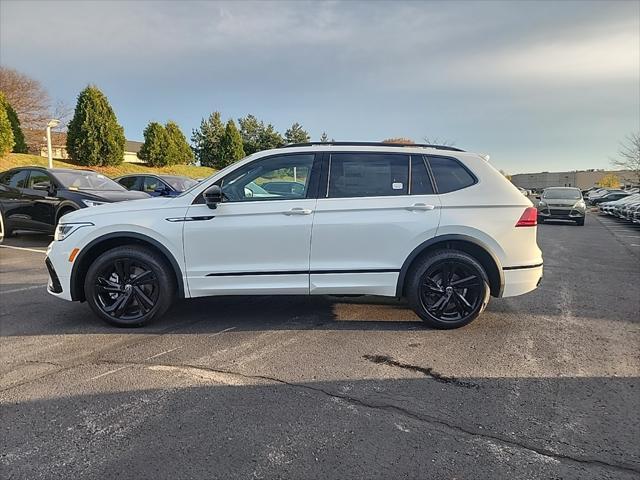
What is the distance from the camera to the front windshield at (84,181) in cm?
973

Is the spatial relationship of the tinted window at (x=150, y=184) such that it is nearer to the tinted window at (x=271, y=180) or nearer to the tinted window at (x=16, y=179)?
the tinted window at (x=16, y=179)

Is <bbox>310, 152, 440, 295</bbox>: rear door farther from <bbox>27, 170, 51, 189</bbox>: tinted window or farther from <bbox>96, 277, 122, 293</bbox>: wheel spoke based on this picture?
<bbox>27, 170, 51, 189</bbox>: tinted window

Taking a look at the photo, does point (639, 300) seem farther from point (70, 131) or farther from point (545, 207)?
point (70, 131)

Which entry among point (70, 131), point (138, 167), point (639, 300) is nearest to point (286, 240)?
point (639, 300)

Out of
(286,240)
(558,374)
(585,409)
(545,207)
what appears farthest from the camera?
(545,207)

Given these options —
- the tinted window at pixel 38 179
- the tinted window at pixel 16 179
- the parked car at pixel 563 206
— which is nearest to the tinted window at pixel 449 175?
the tinted window at pixel 38 179

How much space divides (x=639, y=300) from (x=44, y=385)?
6.75 meters

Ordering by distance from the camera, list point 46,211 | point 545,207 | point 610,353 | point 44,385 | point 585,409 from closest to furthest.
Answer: point 585,409 < point 44,385 < point 610,353 < point 46,211 < point 545,207

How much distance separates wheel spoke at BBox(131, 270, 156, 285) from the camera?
4535mm

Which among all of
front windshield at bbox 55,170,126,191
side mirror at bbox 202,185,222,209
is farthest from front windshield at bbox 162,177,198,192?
side mirror at bbox 202,185,222,209

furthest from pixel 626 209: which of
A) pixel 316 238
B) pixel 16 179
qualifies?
pixel 16 179

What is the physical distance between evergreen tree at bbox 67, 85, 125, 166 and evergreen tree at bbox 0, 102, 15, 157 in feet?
15.4

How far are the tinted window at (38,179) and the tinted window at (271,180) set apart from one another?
7.15m

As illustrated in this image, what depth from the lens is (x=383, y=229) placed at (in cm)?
443
